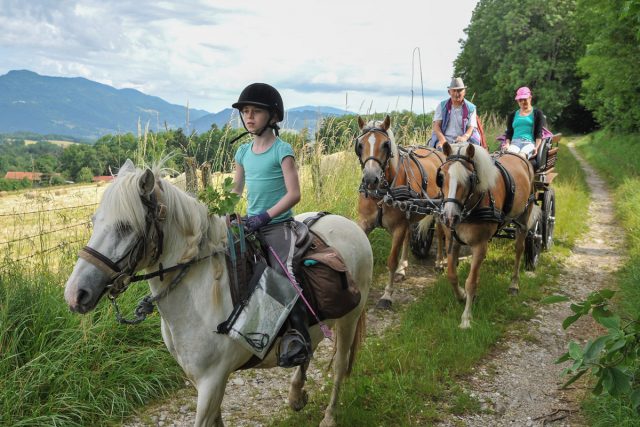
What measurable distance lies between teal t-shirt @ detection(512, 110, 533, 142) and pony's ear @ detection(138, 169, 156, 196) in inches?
259

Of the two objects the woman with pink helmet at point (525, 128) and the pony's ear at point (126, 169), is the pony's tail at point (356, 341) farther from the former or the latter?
the woman with pink helmet at point (525, 128)

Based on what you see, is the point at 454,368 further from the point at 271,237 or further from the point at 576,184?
the point at 576,184

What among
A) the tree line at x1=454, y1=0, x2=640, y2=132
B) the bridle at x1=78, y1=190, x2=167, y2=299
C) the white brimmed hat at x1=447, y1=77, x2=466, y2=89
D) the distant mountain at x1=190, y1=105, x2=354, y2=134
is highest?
the tree line at x1=454, y1=0, x2=640, y2=132

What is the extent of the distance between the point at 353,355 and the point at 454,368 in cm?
119

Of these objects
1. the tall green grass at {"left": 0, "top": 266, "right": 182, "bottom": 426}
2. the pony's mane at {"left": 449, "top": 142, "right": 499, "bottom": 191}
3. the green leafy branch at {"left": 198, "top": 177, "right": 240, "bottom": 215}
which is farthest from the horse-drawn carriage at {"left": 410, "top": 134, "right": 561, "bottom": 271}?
the green leafy branch at {"left": 198, "top": 177, "right": 240, "bottom": 215}

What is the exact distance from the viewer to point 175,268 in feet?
8.12

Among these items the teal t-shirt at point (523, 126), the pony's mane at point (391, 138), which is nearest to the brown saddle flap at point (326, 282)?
the pony's mane at point (391, 138)

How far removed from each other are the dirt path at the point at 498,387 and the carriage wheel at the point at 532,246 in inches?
50.6

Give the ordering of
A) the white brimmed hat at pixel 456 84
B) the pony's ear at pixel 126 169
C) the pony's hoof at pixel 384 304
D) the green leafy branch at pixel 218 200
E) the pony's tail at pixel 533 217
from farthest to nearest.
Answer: the white brimmed hat at pixel 456 84 < the pony's tail at pixel 533 217 < the pony's hoof at pixel 384 304 < the green leafy branch at pixel 218 200 < the pony's ear at pixel 126 169

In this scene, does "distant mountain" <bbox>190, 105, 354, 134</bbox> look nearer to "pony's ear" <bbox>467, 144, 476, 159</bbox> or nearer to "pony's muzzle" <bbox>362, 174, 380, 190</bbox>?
"pony's muzzle" <bbox>362, 174, 380, 190</bbox>

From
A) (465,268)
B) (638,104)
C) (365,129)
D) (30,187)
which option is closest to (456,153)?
(365,129)

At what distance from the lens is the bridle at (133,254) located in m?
2.10

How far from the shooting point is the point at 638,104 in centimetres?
1925

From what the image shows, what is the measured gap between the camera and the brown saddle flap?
2.88 m
